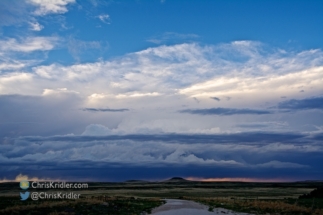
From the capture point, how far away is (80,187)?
6240 inches

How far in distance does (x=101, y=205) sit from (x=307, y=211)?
935 inches

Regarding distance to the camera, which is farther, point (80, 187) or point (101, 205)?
point (80, 187)

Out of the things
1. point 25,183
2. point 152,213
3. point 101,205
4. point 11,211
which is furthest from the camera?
point 25,183

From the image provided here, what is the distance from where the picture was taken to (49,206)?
39.0 metres

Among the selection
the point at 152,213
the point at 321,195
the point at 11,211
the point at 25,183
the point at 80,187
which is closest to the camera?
the point at 11,211

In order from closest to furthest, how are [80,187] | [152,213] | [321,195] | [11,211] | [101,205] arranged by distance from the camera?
1. [11,211]
2. [152,213]
3. [101,205]
4. [321,195]
5. [80,187]

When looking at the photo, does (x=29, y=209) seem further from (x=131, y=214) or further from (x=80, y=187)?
(x=80, y=187)

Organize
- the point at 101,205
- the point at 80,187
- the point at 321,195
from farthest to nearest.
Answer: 1. the point at 80,187
2. the point at 321,195
3. the point at 101,205

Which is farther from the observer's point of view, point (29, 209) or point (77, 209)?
point (77, 209)

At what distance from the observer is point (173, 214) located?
35406mm

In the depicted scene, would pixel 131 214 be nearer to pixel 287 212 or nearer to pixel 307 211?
pixel 287 212

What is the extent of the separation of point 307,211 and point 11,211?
30.3 meters

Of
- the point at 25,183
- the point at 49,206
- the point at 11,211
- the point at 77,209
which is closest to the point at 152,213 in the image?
the point at 77,209

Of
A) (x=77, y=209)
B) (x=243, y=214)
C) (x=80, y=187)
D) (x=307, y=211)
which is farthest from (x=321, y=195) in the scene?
(x=80, y=187)
